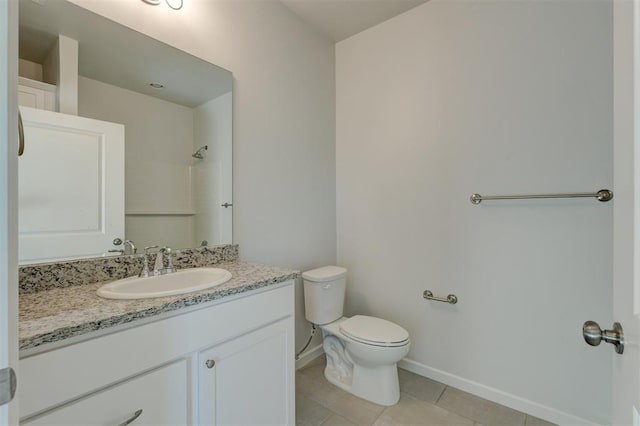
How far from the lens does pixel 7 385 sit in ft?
1.15

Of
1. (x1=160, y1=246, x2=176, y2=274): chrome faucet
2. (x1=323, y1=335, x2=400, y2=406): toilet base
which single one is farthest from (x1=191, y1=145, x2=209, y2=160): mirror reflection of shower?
(x1=323, y1=335, x2=400, y2=406): toilet base

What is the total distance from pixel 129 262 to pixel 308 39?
6.30ft

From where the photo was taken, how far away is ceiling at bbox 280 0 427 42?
1.90m

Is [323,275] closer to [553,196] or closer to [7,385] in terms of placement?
[553,196]

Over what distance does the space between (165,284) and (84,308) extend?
16.0 inches

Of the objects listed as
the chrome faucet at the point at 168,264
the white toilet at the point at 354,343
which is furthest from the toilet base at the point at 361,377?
the chrome faucet at the point at 168,264

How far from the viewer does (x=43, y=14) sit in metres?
1.08

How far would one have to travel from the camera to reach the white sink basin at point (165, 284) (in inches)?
37.3

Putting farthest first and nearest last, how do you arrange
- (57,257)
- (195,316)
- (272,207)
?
(272,207) → (57,257) → (195,316)

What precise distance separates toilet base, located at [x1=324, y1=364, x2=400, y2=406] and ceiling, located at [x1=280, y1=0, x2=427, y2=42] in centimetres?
233

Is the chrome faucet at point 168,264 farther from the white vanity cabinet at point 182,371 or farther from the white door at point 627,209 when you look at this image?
the white door at point 627,209

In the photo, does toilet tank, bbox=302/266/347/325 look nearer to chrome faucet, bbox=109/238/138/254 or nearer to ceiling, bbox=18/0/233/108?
chrome faucet, bbox=109/238/138/254

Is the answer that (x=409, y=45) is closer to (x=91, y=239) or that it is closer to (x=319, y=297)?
(x=319, y=297)

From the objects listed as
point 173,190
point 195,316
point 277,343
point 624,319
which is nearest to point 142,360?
point 195,316
